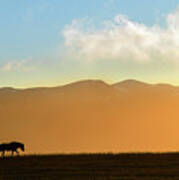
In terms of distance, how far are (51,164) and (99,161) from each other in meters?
2.99

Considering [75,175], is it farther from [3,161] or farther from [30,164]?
[3,161]

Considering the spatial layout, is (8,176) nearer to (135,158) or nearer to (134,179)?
(134,179)

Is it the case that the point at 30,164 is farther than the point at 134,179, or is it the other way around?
the point at 30,164

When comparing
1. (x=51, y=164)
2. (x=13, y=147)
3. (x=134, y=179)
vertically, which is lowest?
(x=134, y=179)

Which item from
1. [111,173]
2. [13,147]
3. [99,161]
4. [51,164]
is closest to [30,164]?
[51,164]

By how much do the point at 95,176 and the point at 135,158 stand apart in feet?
28.3

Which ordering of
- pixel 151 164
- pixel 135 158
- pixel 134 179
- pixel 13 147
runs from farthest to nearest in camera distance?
pixel 13 147 → pixel 135 158 → pixel 151 164 → pixel 134 179

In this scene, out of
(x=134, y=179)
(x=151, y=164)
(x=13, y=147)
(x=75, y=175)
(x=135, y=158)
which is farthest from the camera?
(x=13, y=147)

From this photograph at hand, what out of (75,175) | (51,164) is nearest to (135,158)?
(51,164)

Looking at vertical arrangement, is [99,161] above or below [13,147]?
below

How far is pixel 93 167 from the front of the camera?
3919 centimetres

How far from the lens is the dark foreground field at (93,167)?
35.5 m

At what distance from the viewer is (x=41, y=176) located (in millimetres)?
35719

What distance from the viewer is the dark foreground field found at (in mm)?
35500
